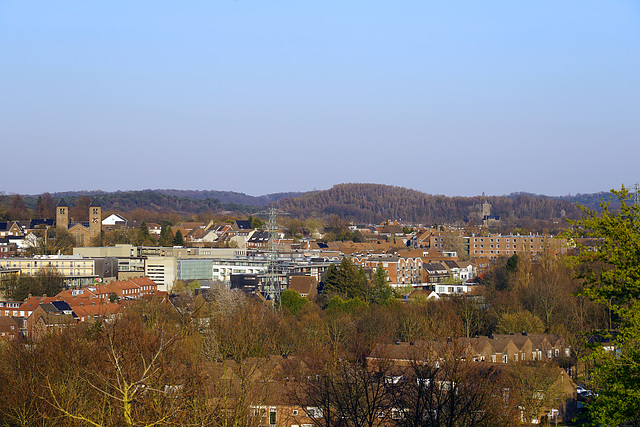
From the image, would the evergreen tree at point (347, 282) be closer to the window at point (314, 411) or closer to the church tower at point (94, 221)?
the window at point (314, 411)

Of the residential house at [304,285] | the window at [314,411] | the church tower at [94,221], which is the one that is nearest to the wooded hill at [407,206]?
the church tower at [94,221]

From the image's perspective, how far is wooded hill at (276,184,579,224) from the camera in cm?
14412

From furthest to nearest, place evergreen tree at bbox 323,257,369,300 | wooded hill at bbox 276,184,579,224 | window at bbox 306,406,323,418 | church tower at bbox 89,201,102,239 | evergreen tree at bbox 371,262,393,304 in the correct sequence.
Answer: wooded hill at bbox 276,184,579,224, church tower at bbox 89,201,102,239, evergreen tree at bbox 323,257,369,300, evergreen tree at bbox 371,262,393,304, window at bbox 306,406,323,418

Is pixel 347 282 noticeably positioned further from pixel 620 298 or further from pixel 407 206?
pixel 407 206

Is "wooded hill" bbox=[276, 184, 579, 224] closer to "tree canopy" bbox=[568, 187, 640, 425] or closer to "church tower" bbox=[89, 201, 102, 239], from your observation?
"church tower" bbox=[89, 201, 102, 239]

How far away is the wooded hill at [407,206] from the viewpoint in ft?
473

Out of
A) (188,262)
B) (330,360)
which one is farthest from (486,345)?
(188,262)

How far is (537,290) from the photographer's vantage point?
112 ft

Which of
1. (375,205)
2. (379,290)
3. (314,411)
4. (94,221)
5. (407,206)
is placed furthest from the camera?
(375,205)

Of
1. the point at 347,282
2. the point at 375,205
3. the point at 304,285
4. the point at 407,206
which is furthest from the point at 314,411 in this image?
the point at 375,205

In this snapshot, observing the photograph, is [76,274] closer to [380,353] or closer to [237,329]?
[237,329]

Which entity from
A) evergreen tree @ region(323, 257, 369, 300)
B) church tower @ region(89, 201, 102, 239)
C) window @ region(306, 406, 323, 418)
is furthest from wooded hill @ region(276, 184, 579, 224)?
window @ region(306, 406, 323, 418)

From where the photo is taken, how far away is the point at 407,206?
155m

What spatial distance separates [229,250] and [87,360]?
45470mm
